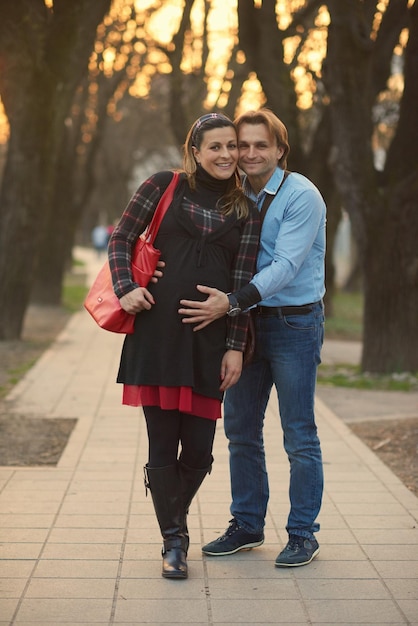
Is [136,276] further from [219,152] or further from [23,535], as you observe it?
[23,535]

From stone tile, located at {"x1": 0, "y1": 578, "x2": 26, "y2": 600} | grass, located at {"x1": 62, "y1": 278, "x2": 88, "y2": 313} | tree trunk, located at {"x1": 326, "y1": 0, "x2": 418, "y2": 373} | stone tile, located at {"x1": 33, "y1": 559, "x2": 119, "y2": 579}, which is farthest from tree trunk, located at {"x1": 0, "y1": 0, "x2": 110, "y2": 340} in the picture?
stone tile, located at {"x1": 0, "y1": 578, "x2": 26, "y2": 600}

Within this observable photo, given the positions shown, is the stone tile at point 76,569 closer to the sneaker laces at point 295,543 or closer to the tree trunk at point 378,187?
the sneaker laces at point 295,543

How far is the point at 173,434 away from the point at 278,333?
2.15 feet

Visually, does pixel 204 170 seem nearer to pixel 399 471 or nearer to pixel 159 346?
pixel 159 346

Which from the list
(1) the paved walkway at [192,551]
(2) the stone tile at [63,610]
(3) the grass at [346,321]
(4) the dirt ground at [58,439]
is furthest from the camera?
(3) the grass at [346,321]

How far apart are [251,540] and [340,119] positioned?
7.42 metres

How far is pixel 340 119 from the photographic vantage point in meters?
11.7

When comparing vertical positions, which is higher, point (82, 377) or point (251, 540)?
point (251, 540)

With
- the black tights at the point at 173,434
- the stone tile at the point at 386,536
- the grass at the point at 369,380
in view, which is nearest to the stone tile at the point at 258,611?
the black tights at the point at 173,434

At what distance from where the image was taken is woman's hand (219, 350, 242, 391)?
4.65 meters

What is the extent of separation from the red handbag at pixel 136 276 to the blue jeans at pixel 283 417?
24.1 inches

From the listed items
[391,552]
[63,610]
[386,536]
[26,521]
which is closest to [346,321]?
[386,536]

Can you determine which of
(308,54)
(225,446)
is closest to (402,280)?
(225,446)

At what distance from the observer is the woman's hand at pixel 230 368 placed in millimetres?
4648
